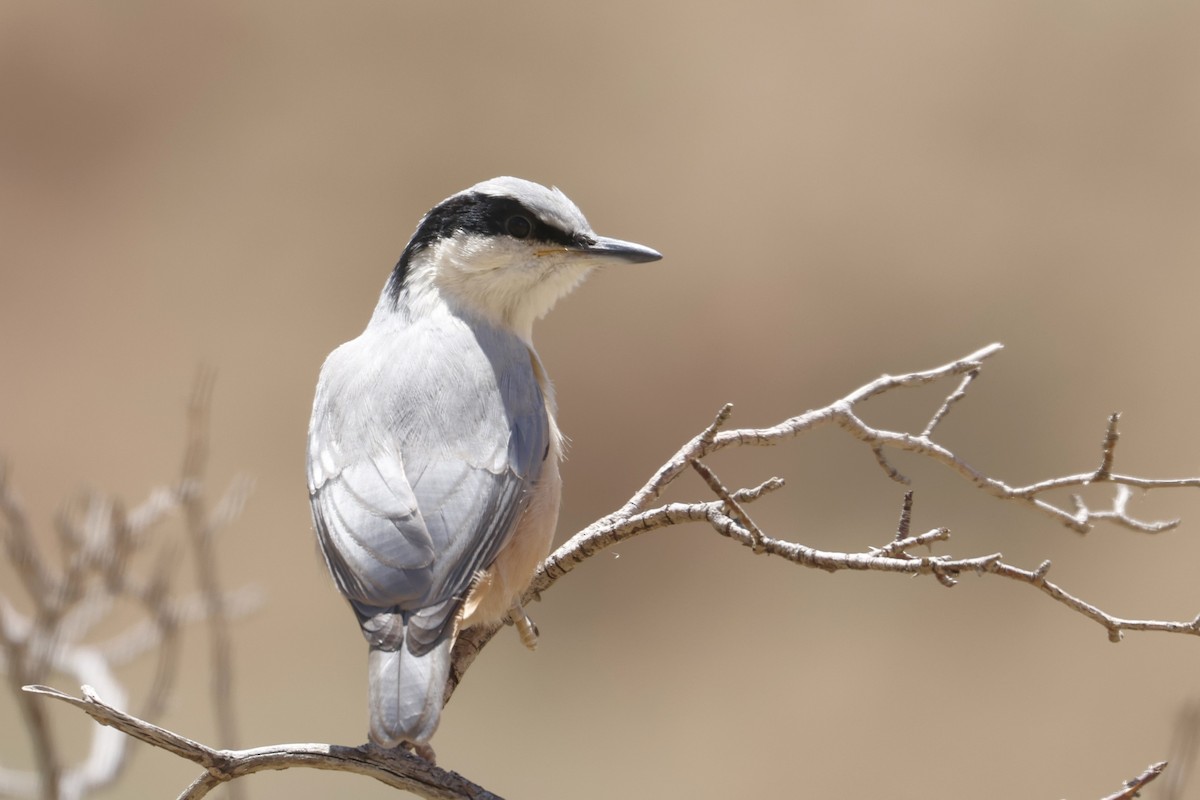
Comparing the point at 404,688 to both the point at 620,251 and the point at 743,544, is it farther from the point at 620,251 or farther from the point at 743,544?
the point at 620,251

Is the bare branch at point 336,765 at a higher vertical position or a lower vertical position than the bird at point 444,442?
lower

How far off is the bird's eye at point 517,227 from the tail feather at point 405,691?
1163 millimetres

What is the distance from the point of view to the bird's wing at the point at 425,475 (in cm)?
219

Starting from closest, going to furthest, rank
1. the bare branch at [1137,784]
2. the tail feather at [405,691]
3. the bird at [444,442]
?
the bare branch at [1137,784] < the tail feather at [405,691] < the bird at [444,442]

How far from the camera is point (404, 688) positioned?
1987 millimetres

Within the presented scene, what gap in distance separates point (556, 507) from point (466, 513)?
0.31m

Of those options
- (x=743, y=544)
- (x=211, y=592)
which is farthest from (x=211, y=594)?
(x=743, y=544)

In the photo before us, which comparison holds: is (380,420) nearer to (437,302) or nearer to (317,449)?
(317,449)

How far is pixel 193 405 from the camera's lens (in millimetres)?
2877

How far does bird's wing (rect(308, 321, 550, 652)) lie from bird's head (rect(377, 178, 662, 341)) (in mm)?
150

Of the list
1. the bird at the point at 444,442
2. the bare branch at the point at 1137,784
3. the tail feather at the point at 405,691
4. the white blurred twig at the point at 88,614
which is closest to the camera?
the bare branch at the point at 1137,784

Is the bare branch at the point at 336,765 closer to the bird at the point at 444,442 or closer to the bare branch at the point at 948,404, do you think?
the bird at the point at 444,442

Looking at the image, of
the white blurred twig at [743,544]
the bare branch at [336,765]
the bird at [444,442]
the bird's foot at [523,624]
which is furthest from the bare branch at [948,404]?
the bare branch at [336,765]

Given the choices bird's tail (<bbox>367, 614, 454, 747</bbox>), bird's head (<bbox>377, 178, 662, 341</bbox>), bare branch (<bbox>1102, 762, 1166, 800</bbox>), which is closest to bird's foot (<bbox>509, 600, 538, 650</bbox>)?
bird's tail (<bbox>367, 614, 454, 747</bbox>)
